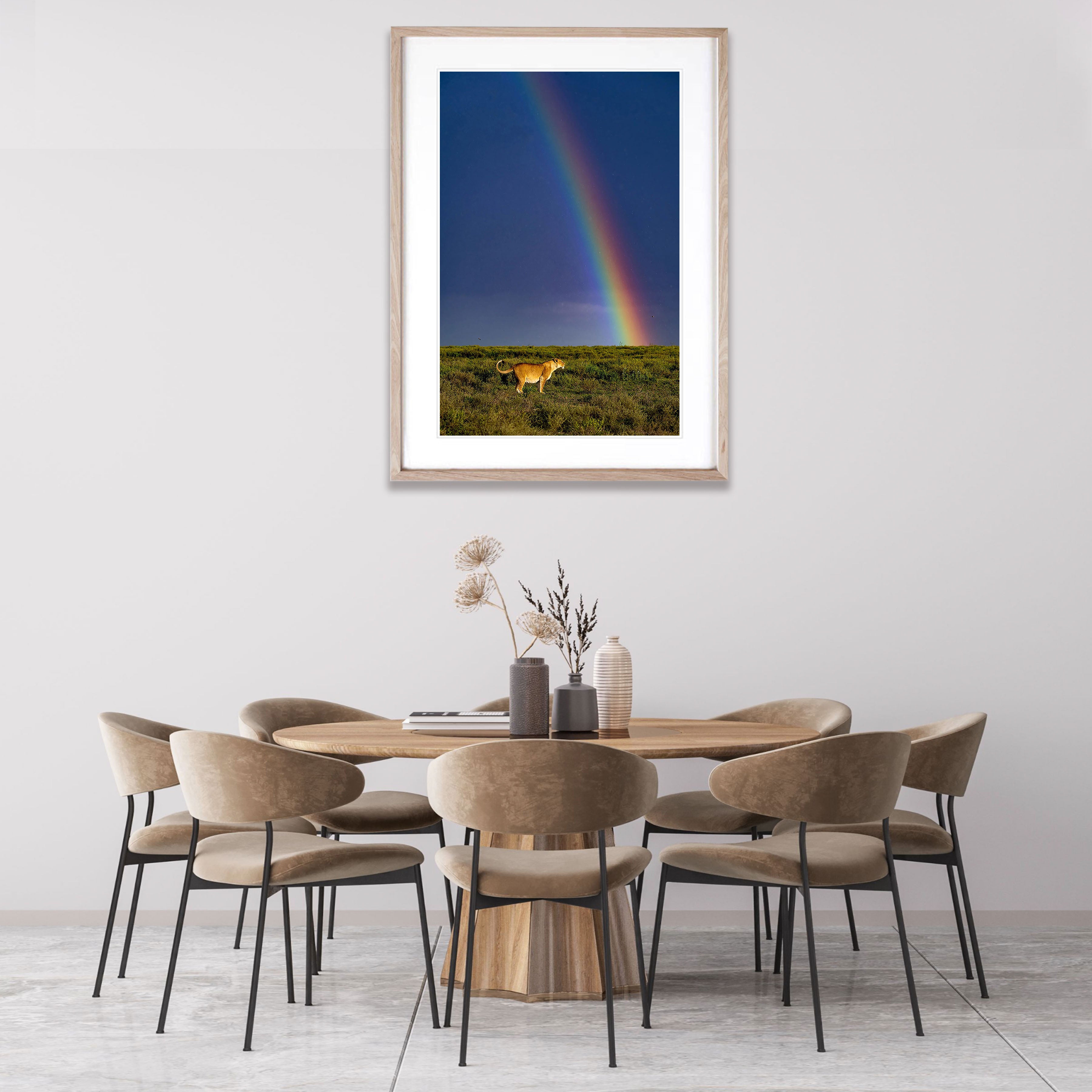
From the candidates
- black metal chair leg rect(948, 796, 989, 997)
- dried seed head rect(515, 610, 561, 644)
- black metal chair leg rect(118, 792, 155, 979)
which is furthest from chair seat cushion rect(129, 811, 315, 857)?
black metal chair leg rect(948, 796, 989, 997)

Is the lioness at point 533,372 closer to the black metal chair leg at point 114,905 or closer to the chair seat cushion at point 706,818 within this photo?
the chair seat cushion at point 706,818

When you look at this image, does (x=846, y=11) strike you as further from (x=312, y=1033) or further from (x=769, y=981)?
(x=312, y=1033)

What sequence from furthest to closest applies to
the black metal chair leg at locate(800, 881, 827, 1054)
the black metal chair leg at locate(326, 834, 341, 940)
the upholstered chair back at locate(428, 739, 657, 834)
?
the black metal chair leg at locate(326, 834, 341, 940) < the black metal chair leg at locate(800, 881, 827, 1054) < the upholstered chair back at locate(428, 739, 657, 834)

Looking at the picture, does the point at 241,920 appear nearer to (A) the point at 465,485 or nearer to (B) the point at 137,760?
(B) the point at 137,760

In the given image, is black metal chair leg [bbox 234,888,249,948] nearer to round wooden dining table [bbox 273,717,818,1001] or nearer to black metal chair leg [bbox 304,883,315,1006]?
black metal chair leg [bbox 304,883,315,1006]

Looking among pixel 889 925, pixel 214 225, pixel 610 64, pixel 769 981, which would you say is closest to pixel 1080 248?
pixel 610 64

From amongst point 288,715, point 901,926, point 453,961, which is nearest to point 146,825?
point 288,715
